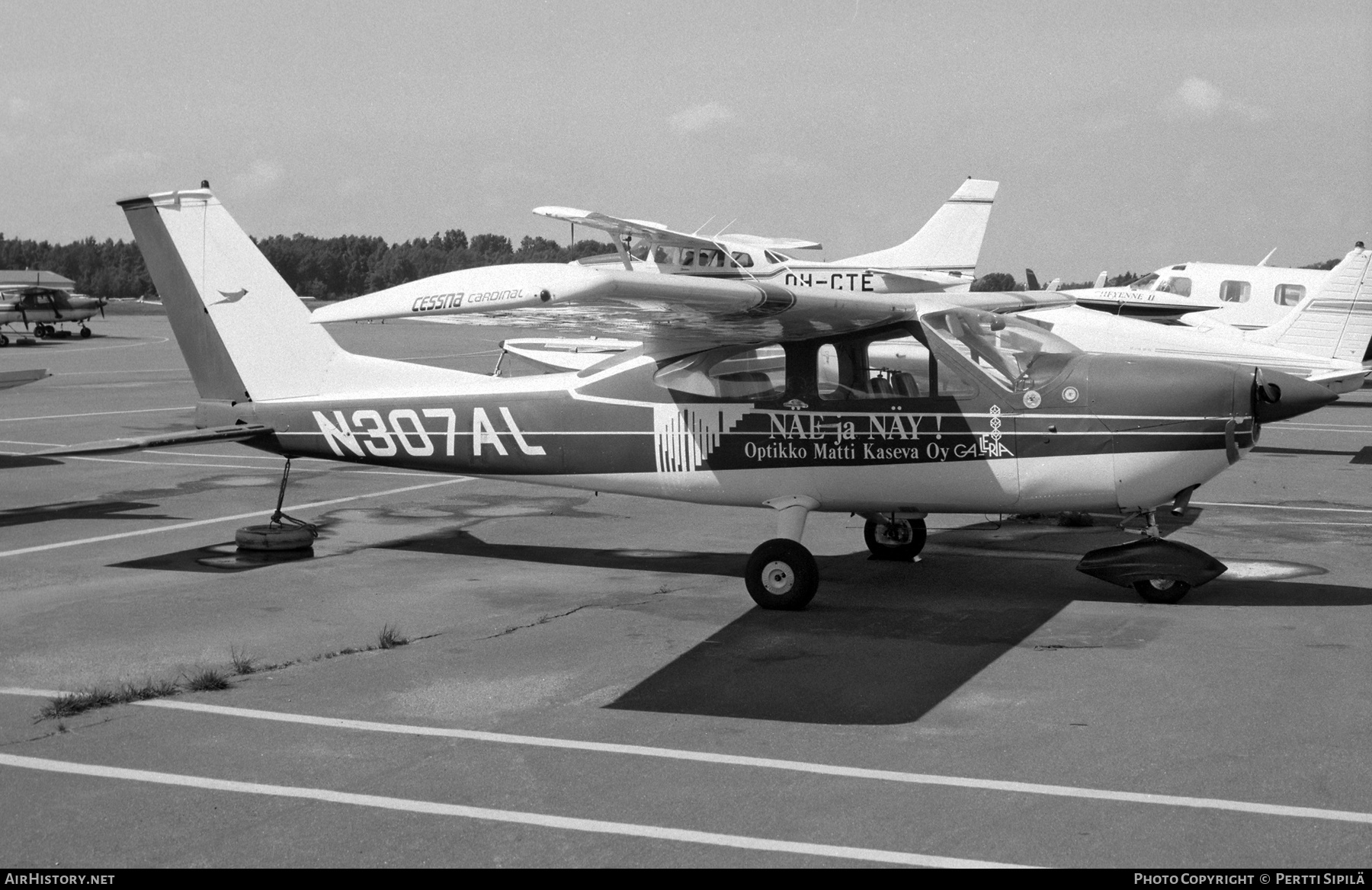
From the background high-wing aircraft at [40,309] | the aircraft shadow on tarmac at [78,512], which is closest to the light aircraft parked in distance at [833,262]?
the aircraft shadow on tarmac at [78,512]

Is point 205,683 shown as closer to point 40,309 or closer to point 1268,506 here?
point 1268,506

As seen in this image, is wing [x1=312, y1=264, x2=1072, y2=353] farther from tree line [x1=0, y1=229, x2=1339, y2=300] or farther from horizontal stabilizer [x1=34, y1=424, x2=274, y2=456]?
tree line [x1=0, y1=229, x2=1339, y2=300]

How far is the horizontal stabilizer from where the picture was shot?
9.39 metres

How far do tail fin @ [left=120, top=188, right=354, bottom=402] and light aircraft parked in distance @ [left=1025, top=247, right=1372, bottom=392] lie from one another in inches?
428

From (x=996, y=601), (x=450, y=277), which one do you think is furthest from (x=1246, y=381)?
(x=450, y=277)

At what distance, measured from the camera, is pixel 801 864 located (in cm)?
452

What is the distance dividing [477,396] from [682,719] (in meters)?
4.67

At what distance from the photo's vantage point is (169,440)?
32.3 ft

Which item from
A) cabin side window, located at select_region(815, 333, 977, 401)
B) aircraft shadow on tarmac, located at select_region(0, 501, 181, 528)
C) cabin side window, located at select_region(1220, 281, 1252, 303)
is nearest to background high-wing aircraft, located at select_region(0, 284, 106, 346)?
aircraft shadow on tarmac, located at select_region(0, 501, 181, 528)

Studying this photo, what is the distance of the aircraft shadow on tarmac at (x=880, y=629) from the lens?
6.70 metres

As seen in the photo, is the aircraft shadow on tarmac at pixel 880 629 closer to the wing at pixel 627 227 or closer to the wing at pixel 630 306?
the wing at pixel 630 306

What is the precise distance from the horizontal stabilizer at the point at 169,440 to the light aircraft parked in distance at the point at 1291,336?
446 inches

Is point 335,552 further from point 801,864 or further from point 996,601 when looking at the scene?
point 801,864

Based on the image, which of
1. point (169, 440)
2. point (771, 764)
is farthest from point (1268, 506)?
point (169, 440)
